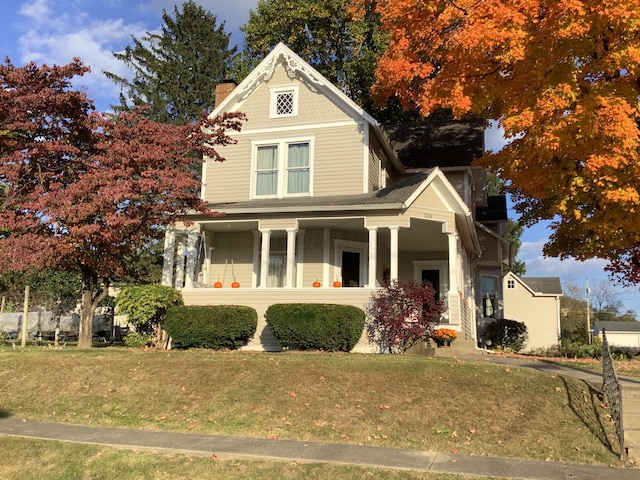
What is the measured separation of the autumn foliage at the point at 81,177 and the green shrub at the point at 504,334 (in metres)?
14.0

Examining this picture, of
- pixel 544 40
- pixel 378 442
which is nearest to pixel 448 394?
pixel 378 442

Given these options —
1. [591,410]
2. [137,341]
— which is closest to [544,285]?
[137,341]

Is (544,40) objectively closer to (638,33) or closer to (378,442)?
(638,33)

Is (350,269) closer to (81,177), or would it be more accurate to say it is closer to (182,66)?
(81,177)

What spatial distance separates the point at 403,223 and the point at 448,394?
6.96 meters

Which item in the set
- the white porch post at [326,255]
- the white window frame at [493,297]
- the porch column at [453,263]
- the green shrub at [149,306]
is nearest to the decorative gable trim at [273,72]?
the white porch post at [326,255]

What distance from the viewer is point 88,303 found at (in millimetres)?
15359

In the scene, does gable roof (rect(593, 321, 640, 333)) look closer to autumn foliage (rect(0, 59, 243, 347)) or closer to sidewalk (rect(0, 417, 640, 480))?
autumn foliage (rect(0, 59, 243, 347))

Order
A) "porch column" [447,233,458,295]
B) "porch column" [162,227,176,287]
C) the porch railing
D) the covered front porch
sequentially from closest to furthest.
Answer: the porch railing → the covered front porch → "porch column" [447,233,458,295] → "porch column" [162,227,176,287]

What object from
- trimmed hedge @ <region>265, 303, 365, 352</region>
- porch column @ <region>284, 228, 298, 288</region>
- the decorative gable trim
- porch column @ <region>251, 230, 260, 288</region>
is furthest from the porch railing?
the decorative gable trim

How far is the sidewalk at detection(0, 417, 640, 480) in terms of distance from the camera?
634 cm

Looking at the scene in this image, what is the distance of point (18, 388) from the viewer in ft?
34.8

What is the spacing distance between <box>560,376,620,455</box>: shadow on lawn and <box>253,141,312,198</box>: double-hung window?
10912 millimetres

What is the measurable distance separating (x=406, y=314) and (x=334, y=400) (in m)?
4.98
